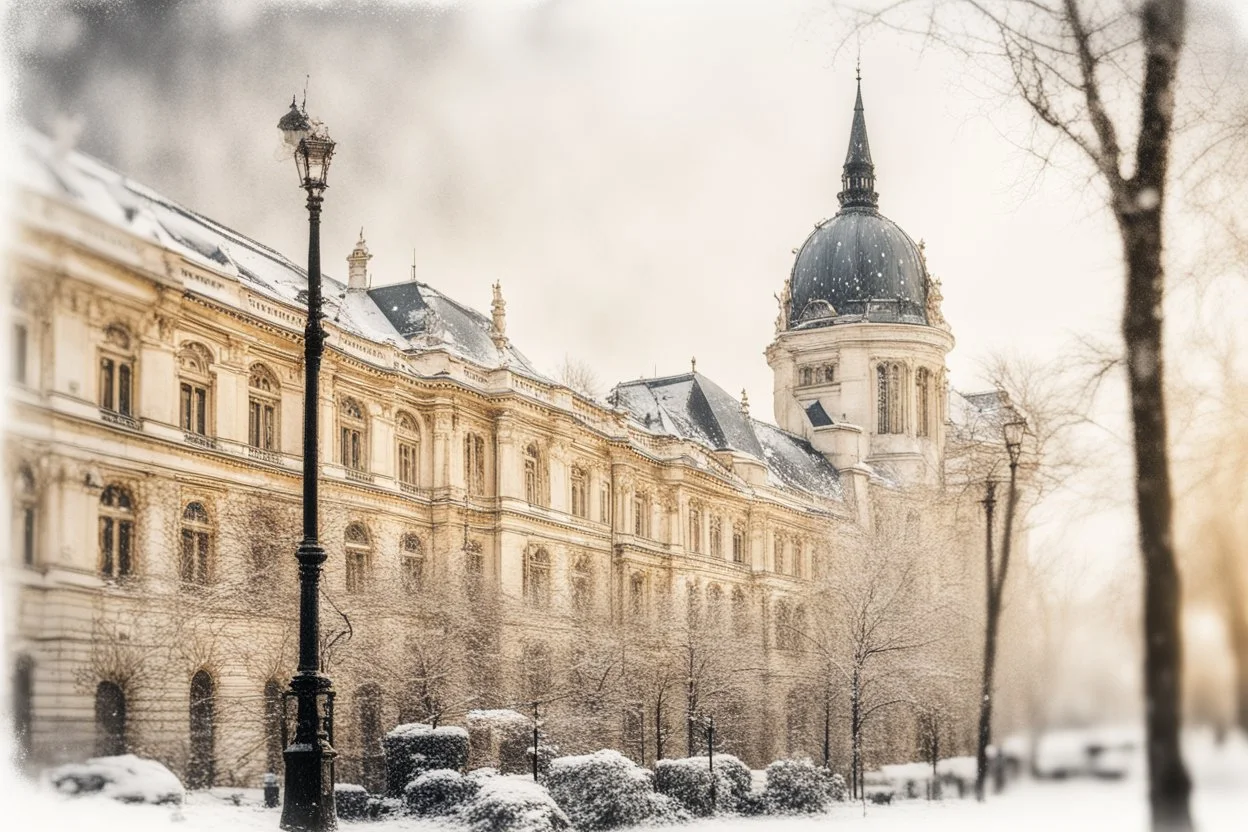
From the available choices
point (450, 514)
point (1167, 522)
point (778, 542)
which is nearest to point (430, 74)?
point (1167, 522)

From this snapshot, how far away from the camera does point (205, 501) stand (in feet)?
64.4

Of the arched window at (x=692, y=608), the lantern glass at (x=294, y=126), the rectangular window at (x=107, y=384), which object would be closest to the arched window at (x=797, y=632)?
the arched window at (x=692, y=608)

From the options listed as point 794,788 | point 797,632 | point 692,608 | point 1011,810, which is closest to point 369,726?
point 794,788

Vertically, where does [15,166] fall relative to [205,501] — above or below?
above

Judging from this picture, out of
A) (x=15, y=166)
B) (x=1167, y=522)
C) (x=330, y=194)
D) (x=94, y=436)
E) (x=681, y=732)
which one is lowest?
(x=681, y=732)

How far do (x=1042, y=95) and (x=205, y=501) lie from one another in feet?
40.8

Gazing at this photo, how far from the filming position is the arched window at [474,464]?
28062 mm

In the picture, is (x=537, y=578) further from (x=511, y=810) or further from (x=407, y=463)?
(x=511, y=810)

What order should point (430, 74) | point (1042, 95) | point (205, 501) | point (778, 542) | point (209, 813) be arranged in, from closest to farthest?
point (1042, 95)
point (209, 813)
point (430, 74)
point (205, 501)
point (778, 542)

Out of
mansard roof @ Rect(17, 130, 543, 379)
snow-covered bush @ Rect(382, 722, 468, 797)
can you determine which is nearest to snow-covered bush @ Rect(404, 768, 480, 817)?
snow-covered bush @ Rect(382, 722, 468, 797)

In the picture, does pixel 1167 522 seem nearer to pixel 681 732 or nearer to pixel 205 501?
pixel 205 501

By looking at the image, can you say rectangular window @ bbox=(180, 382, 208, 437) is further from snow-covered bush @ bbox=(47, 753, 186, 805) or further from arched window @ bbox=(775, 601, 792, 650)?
arched window @ bbox=(775, 601, 792, 650)

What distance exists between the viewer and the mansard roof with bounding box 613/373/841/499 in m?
41.3

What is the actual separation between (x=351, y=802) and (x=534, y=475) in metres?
13.5
